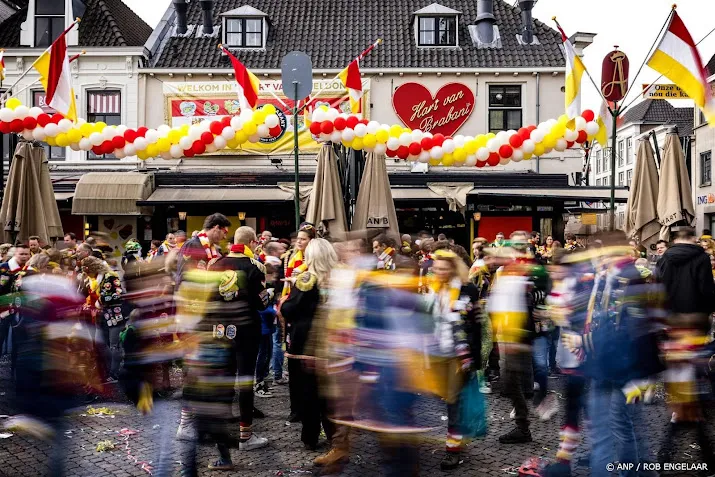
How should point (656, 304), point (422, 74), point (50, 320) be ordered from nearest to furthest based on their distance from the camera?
point (50, 320), point (656, 304), point (422, 74)

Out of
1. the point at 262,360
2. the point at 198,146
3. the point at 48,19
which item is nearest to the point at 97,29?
the point at 48,19

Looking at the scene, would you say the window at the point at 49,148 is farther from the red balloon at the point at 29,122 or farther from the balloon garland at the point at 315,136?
the red balloon at the point at 29,122

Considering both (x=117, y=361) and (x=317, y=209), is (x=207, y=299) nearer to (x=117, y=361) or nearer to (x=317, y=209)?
(x=117, y=361)

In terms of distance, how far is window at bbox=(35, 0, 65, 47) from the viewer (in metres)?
20.0

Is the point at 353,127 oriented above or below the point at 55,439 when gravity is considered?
above

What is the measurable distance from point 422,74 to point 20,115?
11861 millimetres

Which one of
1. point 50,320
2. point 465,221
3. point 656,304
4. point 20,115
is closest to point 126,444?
point 50,320

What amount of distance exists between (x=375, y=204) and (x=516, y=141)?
2459 mm

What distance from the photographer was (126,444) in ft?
19.7

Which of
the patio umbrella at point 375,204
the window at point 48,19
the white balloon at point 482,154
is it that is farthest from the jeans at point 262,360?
the window at point 48,19

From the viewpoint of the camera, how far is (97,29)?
2020cm

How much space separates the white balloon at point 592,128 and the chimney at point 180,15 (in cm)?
1441

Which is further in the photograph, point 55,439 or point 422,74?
point 422,74

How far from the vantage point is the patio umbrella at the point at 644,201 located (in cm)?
1110
